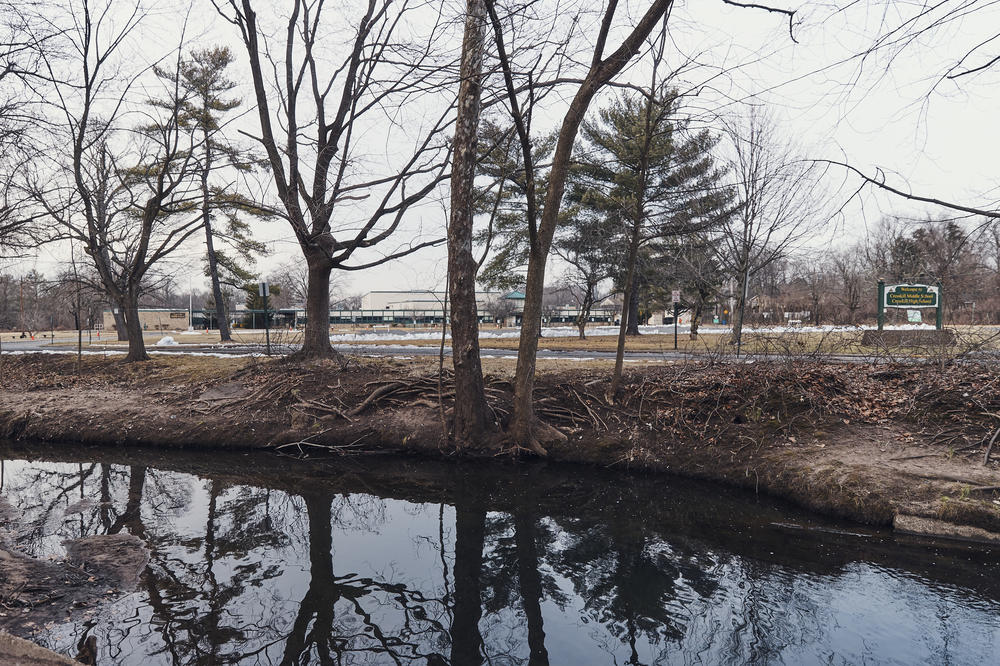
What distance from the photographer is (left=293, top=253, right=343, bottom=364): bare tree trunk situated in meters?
14.0

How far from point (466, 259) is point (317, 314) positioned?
6.53 metres

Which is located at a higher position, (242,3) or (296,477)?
(242,3)

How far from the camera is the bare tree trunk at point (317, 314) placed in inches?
553

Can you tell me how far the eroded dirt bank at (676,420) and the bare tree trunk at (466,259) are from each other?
0.57 meters

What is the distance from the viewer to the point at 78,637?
4.37 meters

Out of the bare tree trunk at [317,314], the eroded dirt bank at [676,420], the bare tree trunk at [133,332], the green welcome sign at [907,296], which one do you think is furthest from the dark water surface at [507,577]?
the green welcome sign at [907,296]

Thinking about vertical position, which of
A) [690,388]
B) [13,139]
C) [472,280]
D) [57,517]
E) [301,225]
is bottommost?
[57,517]

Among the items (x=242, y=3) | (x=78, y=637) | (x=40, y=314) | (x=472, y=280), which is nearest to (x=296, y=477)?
(x=472, y=280)

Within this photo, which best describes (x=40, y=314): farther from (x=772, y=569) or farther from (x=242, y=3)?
(x=772, y=569)

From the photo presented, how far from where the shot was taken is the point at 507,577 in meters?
5.64

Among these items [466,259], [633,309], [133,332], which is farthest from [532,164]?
[633,309]

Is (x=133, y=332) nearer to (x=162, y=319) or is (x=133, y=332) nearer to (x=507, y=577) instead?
(x=507, y=577)

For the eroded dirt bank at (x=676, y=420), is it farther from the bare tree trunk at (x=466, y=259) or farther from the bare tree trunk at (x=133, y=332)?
the bare tree trunk at (x=133, y=332)

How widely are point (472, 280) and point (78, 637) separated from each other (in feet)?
21.2
